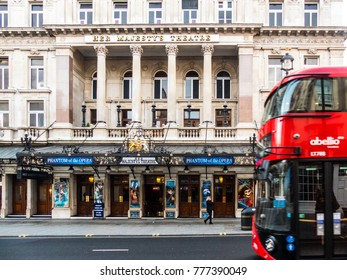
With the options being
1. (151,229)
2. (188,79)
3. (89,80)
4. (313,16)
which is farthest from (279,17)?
(151,229)

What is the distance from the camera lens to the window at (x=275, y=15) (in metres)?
30.0

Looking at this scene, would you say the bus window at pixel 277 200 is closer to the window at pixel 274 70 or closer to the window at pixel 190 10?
the window at pixel 274 70

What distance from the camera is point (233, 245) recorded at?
52.2 ft

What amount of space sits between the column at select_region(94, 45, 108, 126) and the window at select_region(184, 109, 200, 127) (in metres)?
6.58

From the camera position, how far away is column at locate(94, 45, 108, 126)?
2948 cm

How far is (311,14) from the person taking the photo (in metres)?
30.0

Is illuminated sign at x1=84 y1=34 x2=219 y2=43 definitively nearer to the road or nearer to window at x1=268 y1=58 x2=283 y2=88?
window at x1=268 y1=58 x2=283 y2=88

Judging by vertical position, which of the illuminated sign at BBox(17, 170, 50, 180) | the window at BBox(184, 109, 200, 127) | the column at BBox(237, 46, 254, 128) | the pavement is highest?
the column at BBox(237, 46, 254, 128)

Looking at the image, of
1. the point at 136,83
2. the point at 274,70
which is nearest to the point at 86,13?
the point at 136,83

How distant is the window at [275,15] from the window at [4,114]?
865 inches

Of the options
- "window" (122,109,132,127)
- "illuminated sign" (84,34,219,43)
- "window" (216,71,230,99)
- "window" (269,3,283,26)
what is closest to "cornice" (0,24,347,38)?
"illuminated sign" (84,34,219,43)

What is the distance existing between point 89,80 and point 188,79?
8403 mm

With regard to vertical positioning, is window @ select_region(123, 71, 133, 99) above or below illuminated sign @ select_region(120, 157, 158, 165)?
above

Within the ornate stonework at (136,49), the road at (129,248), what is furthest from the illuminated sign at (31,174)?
the ornate stonework at (136,49)
